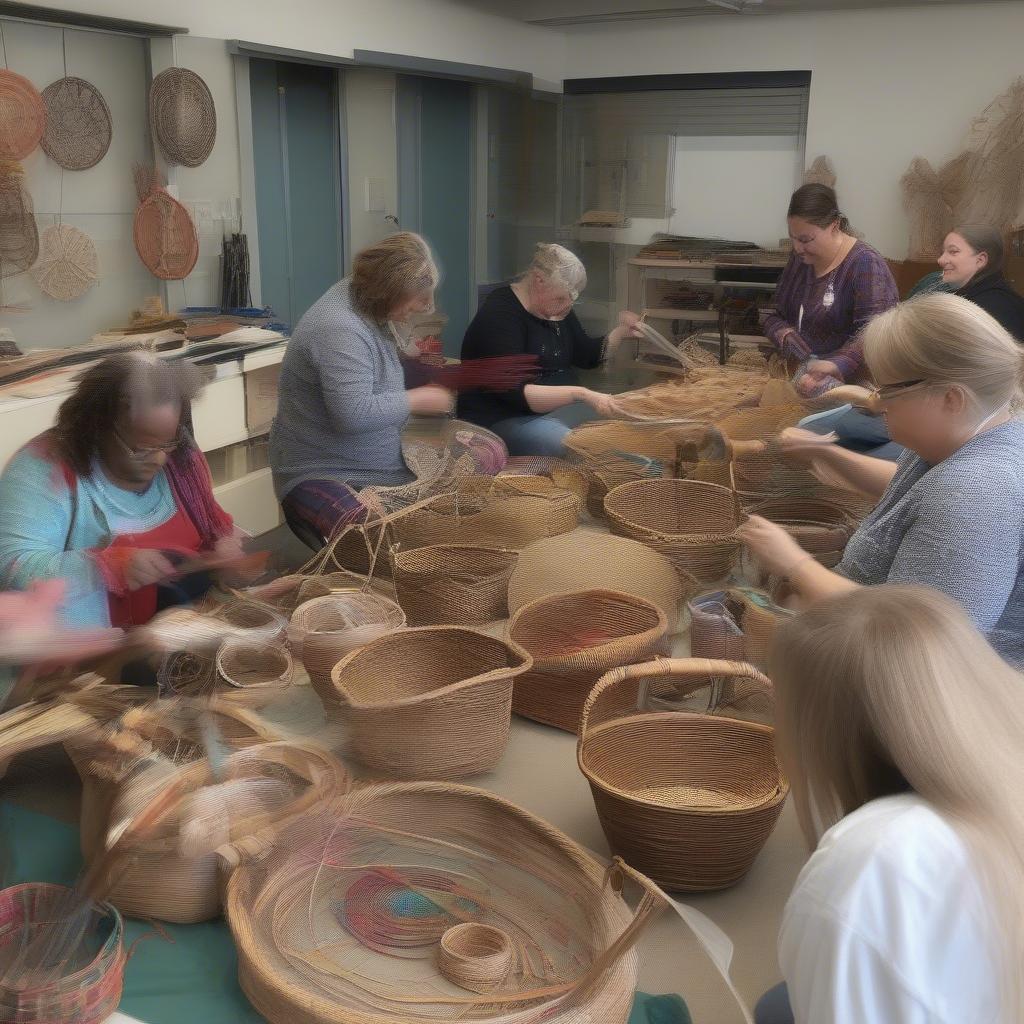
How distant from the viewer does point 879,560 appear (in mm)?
2248

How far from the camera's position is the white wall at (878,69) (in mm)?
6438

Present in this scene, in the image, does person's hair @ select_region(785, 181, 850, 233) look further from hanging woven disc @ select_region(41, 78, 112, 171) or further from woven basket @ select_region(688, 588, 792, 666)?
hanging woven disc @ select_region(41, 78, 112, 171)

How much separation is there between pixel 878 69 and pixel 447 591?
556cm

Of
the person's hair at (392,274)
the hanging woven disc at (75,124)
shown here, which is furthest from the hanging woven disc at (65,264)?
the person's hair at (392,274)

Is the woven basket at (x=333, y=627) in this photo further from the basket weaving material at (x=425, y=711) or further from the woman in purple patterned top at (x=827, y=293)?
the woman in purple patterned top at (x=827, y=293)

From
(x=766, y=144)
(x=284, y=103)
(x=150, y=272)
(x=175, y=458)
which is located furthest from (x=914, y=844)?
(x=766, y=144)

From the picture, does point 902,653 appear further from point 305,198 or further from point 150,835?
point 305,198

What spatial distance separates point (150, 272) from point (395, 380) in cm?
177

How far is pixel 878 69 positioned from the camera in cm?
676

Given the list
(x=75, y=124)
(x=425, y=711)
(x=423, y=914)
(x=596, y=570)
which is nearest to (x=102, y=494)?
(x=425, y=711)

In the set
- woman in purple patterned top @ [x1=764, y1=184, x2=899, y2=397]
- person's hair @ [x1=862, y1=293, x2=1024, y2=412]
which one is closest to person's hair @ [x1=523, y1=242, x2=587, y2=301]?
woman in purple patterned top @ [x1=764, y1=184, x2=899, y2=397]

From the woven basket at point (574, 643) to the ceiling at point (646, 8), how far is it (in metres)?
4.88

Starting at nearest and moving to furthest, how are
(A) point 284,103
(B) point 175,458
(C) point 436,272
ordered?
(B) point 175,458, (C) point 436,272, (A) point 284,103

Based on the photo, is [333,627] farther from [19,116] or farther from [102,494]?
[19,116]
